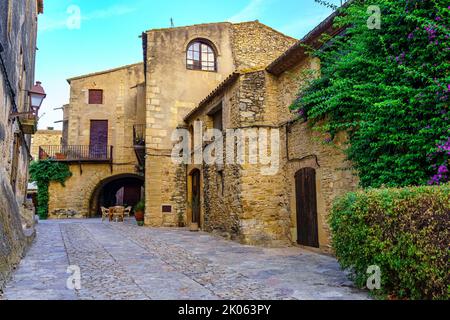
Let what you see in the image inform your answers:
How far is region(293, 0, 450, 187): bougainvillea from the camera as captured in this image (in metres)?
4.59

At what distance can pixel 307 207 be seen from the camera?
7.89m

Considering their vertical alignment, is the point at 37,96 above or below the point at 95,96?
below

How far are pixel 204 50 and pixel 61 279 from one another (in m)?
12.2

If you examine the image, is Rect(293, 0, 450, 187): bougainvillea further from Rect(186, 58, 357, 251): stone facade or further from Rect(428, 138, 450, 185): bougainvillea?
Rect(186, 58, 357, 251): stone facade

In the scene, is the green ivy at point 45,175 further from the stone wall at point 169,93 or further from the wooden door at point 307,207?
the wooden door at point 307,207

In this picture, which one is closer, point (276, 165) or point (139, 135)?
point (276, 165)

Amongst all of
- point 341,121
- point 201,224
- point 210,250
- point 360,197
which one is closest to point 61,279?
point 210,250

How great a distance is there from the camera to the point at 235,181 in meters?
9.25

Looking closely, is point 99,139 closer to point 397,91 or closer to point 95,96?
point 95,96

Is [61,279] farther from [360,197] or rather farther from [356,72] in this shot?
[356,72]

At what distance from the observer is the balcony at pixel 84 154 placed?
2020cm

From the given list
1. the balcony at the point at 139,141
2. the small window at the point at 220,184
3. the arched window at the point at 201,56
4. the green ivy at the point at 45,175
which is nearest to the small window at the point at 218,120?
the small window at the point at 220,184

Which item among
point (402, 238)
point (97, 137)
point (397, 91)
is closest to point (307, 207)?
point (397, 91)

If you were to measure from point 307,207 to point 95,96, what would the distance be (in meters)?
17.3
